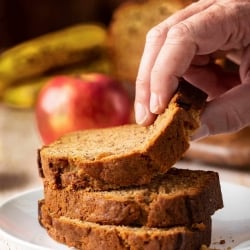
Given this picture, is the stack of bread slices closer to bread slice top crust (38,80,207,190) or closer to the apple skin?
bread slice top crust (38,80,207,190)

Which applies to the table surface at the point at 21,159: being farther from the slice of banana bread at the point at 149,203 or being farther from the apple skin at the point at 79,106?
the slice of banana bread at the point at 149,203

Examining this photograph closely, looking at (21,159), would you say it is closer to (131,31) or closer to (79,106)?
(79,106)

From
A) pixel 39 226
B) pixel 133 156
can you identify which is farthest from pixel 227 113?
pixel 39 226

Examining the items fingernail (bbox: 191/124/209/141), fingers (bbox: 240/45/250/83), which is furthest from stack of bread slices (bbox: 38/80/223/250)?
→ fingers (bbox: 240/45/250/83)

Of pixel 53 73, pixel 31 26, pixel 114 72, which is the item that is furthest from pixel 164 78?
pixel 31 26

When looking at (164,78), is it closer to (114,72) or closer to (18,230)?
(18,230)

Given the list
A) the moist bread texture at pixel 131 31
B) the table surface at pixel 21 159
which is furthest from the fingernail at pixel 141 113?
the moist bread texture at pixel 131 31
